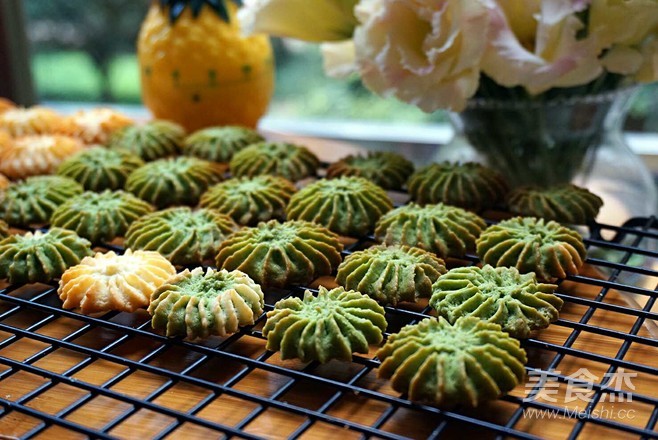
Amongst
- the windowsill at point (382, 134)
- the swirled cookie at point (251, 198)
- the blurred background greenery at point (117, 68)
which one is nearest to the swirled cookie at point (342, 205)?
the swirled cookie at point (251, 198)

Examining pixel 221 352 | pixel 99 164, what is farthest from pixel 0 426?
pixel 99 164

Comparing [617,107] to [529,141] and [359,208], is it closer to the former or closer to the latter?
[529,141]

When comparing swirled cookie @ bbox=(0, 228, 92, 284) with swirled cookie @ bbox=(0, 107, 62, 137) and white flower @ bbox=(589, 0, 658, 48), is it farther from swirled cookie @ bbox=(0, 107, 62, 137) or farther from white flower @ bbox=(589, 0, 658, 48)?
white flower @ bbox=(589, 0, 658, 48)

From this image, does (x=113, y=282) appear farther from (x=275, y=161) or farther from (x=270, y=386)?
(x=275, y=161)

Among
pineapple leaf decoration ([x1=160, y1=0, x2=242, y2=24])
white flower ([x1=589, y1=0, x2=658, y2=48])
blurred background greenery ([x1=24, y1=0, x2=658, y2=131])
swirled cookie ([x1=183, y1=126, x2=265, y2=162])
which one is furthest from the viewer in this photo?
blurred background greenery ([x1=24, y1=0, x2=658, y2=131])

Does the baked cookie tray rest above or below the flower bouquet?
below

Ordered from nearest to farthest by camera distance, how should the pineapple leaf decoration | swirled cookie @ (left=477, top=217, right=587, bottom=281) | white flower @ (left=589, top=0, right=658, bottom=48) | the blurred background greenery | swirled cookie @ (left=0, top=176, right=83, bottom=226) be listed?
swirled cookie @ (left=477, top=217, right=587, bottom=281) → white flower @ (left=589, top=0, right=658, bottom=48) → swirled cookie @ (left=0, top=176, right=83, bottom=226) → the pineapple leaf decoration → the blurred background greenery

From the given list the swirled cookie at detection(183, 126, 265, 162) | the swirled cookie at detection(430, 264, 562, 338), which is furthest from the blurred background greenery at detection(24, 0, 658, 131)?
the swirled cookie at detection(430, 264, 562, 338)
